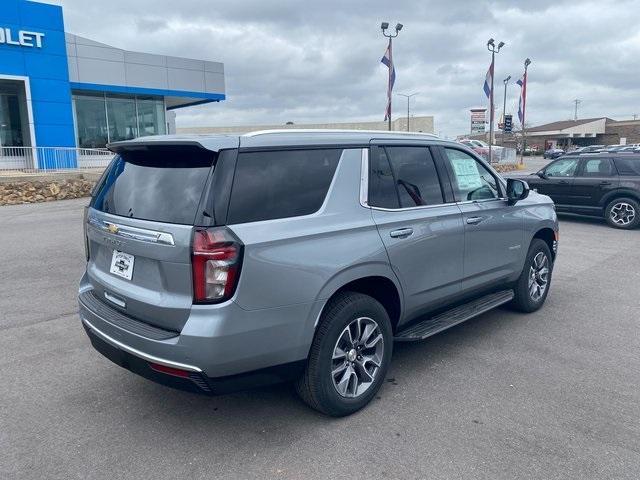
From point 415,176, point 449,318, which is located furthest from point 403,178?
point 449,318

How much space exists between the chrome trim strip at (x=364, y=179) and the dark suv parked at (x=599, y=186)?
10.1 metres

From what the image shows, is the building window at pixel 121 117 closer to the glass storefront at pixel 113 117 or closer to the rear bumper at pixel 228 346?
the glass storefront at pixel 113 117

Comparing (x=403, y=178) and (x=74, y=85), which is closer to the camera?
(x=403, y=178)

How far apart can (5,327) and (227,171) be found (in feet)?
12.0

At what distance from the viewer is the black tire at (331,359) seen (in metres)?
3.23

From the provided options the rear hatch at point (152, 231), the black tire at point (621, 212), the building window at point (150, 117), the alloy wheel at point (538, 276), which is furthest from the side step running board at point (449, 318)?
the building window at point (150, 117)

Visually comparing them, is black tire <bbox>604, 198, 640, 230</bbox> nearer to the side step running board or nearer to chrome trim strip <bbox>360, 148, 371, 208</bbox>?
the side step running board

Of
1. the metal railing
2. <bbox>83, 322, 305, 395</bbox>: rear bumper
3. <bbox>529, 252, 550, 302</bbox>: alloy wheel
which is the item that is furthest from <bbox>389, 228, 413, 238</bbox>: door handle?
the metal railing

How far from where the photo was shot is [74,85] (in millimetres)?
24891

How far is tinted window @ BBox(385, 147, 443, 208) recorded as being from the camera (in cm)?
394

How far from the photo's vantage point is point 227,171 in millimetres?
2924

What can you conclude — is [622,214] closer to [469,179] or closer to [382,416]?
[469,179]

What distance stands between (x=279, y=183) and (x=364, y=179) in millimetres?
744

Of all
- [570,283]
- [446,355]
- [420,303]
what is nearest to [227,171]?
[420,303]
